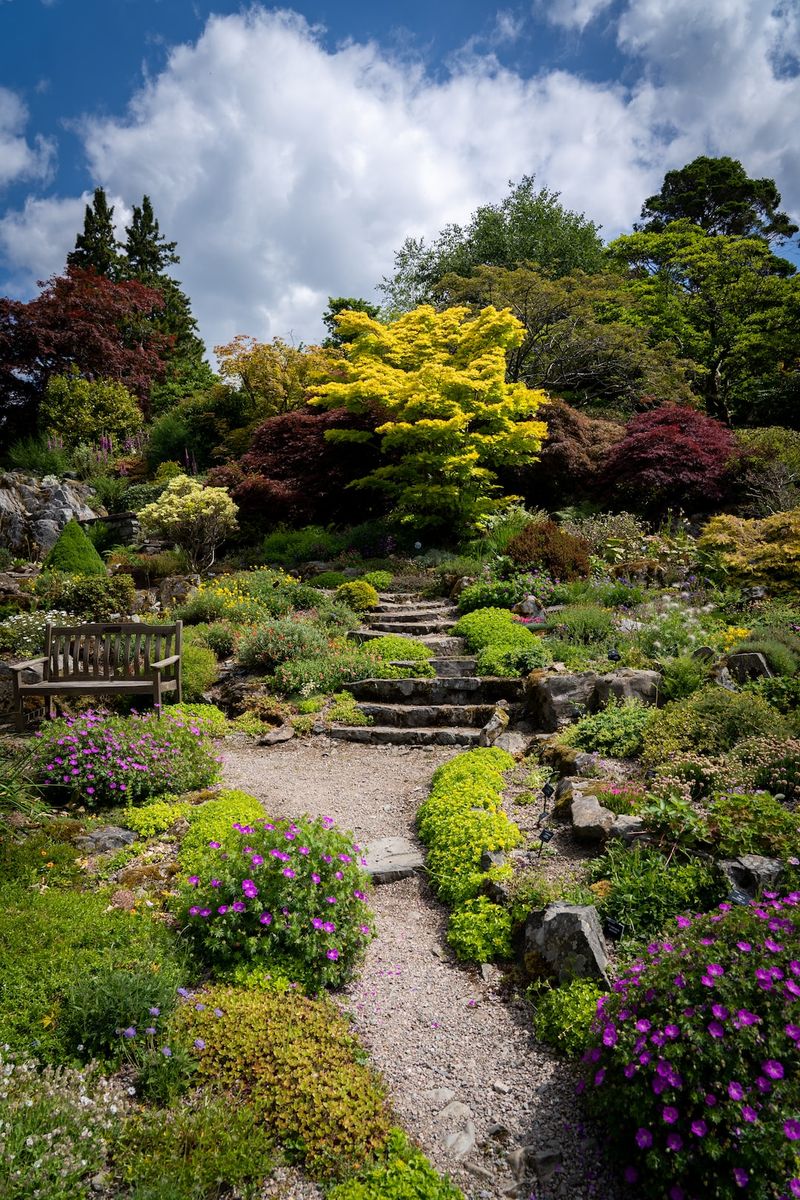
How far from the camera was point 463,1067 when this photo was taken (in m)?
3.15

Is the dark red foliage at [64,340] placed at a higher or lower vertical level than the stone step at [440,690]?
higher

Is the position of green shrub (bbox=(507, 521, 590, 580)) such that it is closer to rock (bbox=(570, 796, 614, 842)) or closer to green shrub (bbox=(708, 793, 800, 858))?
rock (bbox=(570, 796, 614, 842))

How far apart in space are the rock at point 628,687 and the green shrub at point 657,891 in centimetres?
278

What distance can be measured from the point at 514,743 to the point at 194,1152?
4.86 m

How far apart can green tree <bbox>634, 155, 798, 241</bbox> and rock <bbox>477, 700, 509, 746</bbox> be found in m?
26.3

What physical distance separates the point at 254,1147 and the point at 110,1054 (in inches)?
33.7

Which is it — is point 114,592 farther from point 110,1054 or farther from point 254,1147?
point 254,1147

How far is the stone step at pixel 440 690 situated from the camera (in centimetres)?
819

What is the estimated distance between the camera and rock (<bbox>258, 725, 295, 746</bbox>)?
768cm

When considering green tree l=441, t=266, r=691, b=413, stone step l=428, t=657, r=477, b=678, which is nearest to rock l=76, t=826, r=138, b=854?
stone step l=428, t=657, r=477, b=678

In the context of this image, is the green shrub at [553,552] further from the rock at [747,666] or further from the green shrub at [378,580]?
the rock at [747,666]

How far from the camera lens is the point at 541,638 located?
888 centimetres

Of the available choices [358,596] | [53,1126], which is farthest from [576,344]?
[53,1126]

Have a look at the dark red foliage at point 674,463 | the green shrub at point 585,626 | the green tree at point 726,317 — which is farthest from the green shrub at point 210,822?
the green tree at point 726,317
